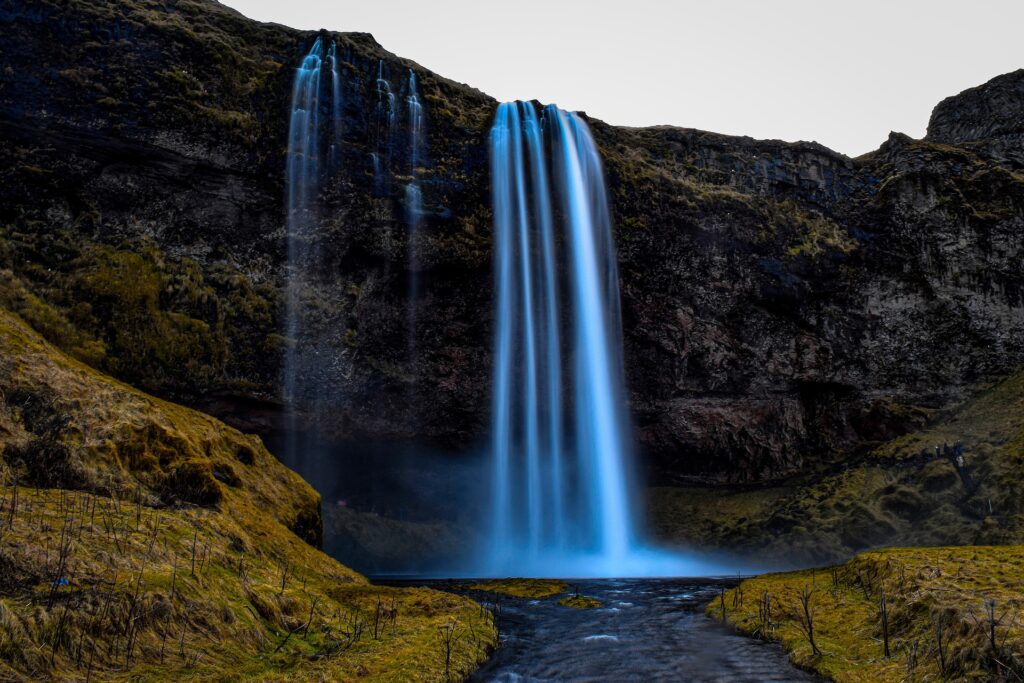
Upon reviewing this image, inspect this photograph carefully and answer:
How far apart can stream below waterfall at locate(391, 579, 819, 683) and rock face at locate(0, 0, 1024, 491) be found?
59.6 ft

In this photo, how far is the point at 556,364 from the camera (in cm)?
3684

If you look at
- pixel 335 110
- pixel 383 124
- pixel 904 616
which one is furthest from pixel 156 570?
pixel 383 124

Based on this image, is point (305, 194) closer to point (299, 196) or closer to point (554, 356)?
point (299, 196)

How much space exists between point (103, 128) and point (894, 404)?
148 ft

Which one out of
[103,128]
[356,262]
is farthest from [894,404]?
[103,128]

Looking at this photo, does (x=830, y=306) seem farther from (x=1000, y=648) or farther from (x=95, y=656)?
(x=95, y=656)

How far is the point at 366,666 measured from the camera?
973 centimetres

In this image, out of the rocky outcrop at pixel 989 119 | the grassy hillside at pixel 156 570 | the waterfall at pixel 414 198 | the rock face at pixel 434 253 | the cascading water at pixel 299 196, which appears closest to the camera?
the grassy hillside at pixel 156 570

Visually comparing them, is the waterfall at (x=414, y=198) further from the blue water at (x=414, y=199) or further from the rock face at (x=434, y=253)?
the rock face at (x=434, y=253)

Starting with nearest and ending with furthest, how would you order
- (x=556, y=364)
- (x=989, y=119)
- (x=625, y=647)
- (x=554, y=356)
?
(x=625, y=647) → (x=554, y=356) → (x=556, y=364) → (x=989, y=119)

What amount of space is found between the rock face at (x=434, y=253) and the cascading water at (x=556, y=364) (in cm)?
136

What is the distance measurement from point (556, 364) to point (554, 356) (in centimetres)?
50

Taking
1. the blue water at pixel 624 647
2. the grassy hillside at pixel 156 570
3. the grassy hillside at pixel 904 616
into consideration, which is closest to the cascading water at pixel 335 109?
the grassy hillside at pixel 156 570

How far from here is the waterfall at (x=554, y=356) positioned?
1393 inches
